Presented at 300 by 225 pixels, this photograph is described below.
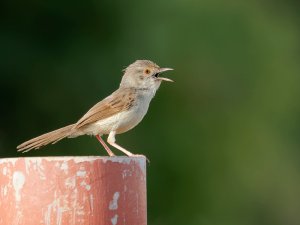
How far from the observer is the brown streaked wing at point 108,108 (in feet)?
26.1

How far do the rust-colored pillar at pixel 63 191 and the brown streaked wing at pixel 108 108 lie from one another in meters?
3.03

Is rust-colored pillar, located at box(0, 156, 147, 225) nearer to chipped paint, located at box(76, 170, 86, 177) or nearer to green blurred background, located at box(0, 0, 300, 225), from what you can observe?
chipped paint, located at box(76, 170, 86, 177)

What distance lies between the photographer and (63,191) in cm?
476

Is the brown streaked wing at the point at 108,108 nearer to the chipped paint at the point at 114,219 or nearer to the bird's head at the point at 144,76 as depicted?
the bird's head at the point at 144,76

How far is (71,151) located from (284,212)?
469 centimetres

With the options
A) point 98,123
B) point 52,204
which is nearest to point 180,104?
point 98,123

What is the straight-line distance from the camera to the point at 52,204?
4.75 m

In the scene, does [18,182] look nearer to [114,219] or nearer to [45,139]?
[114,219]

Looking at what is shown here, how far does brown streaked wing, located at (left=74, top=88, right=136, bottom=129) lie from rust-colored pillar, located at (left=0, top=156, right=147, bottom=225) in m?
3.03

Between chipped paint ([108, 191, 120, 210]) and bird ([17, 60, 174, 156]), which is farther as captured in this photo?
bird ([17, 60, 174, 156])

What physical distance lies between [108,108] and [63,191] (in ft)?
11.0

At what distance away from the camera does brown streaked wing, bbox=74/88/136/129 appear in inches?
314

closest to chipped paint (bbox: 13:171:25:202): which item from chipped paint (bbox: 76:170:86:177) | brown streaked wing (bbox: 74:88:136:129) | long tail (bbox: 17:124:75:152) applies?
chipped paint (bbox: 76:170:86:177)

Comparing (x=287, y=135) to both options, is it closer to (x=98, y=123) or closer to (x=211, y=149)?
(x=211, y=149)
